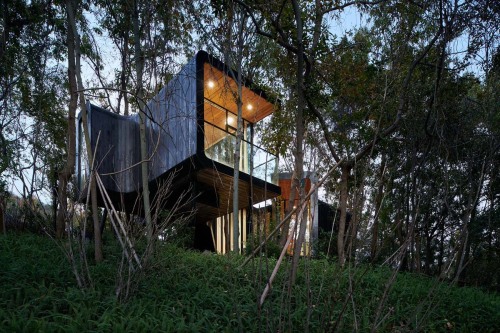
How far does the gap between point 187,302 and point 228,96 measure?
7.56m

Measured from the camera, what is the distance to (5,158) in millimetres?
10500

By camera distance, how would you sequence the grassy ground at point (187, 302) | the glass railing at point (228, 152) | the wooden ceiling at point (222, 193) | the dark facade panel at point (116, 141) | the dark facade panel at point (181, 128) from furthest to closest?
the dark facade panel at point (116, 141), the wooden ceiling at point (222, 193), the glass railing at point (228, 152), the dark facade panel at point (181, 128), the grassy ground at point (187, 302)

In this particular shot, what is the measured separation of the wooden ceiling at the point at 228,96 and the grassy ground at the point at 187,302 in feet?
16.4

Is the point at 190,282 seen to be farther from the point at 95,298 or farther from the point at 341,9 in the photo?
the point at 341,9

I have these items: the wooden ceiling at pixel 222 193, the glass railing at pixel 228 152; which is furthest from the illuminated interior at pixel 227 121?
the wooden ceiling at pixel 222 193

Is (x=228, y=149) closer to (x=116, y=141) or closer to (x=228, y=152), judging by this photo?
(x=228, y=152)

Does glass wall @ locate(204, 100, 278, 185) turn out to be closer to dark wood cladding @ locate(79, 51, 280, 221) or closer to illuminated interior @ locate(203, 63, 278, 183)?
illuminated interior @ locate(203, 63, 278, 183)

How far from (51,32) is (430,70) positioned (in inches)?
389

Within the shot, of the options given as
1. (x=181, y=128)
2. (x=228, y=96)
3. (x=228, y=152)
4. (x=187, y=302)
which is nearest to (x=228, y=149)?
A: (x=228, y=152)

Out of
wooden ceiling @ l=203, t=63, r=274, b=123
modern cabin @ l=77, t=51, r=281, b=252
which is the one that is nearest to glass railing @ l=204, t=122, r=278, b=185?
modern cabin @ l=77, t=51, r=281, b=252

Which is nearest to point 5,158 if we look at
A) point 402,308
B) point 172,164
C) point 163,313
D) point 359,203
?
point 172,164

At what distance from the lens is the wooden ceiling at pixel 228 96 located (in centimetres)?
→ 1020

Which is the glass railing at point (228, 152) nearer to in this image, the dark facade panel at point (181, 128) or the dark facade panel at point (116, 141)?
the dark facade panel at point (181, 128)

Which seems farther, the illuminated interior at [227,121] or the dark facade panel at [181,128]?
the illuminated interior at [227,121]
